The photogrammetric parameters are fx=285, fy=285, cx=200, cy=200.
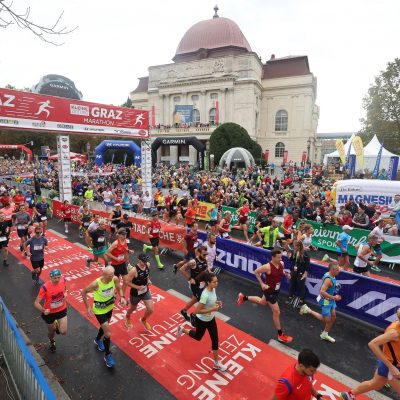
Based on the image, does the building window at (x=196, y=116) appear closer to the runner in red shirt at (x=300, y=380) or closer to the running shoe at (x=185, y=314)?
the running shoe at (x=185, y=314)

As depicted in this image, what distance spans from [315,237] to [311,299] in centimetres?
492

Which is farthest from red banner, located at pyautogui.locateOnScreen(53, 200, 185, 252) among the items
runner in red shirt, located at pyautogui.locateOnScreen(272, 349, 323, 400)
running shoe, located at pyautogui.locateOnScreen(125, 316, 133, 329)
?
runner in red shirt, located at pyautogui.locateOnScreen(272, 349, 323, 400)

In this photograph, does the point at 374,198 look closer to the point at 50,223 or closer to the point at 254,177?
the point at 254,177

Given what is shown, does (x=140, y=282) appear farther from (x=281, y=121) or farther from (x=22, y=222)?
(x=281, y=121)

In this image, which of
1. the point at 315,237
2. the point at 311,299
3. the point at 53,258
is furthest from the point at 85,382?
the point at 315,237

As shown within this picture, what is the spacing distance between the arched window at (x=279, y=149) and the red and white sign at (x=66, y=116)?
38.9 metres

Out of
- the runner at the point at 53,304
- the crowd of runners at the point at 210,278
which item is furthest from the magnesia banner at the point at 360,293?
the runner at the point at 53,304

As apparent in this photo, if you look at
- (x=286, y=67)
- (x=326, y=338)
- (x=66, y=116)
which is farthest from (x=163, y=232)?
(x=286, y=67)

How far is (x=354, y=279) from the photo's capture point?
6.57 metres

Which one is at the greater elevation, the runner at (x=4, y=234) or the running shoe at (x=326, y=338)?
the runner at (x=4, y=234)

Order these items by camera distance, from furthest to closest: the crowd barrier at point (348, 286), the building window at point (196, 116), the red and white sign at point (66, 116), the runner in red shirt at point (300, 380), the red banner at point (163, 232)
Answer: the building window at point (196, 116), the red and white sign at point (66, 116), the red banner at point (163, 232), the crowd barrier at point (348, 286), the runner in red shirt at point (300, 380)

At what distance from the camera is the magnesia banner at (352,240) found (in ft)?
32.9

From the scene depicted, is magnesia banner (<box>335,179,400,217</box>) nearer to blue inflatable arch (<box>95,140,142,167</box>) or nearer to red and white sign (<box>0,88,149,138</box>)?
red and white sign (<box>0,88,149,138</box>)

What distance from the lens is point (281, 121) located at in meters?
52.7
